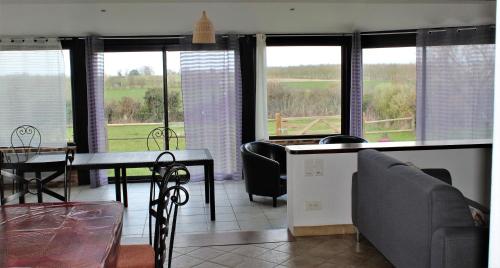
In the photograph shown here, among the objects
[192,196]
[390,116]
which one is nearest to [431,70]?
[390,116]

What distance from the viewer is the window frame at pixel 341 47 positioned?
7371 mm

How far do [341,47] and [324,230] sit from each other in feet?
13.0

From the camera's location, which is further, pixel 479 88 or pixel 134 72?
pixel 134 72

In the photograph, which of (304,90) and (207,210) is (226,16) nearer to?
(304,90)

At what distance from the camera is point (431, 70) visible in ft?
22.1

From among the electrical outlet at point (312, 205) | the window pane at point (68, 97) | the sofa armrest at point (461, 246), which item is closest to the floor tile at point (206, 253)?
the electrical outlet at point (312, 205)

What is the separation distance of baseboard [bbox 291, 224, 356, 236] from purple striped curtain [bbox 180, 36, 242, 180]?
124 inches

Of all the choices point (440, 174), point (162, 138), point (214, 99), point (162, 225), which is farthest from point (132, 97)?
point (162, 225)

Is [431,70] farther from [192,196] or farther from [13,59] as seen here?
[13,59]

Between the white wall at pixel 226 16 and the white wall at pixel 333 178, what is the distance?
108 inches

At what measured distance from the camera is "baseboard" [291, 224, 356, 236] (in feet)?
14.0

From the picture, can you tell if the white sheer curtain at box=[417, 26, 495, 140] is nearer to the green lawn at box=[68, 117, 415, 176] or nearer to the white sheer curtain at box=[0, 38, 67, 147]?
the green lawn at box=[68, 117, 415, 176]

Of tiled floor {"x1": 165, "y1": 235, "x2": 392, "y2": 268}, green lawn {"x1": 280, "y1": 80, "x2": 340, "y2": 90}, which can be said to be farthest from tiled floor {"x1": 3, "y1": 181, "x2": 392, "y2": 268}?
green lawn {"x1": 280, "y1": 80, "x2": 340, "y2": 90}

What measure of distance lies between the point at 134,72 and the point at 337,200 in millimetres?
4281
